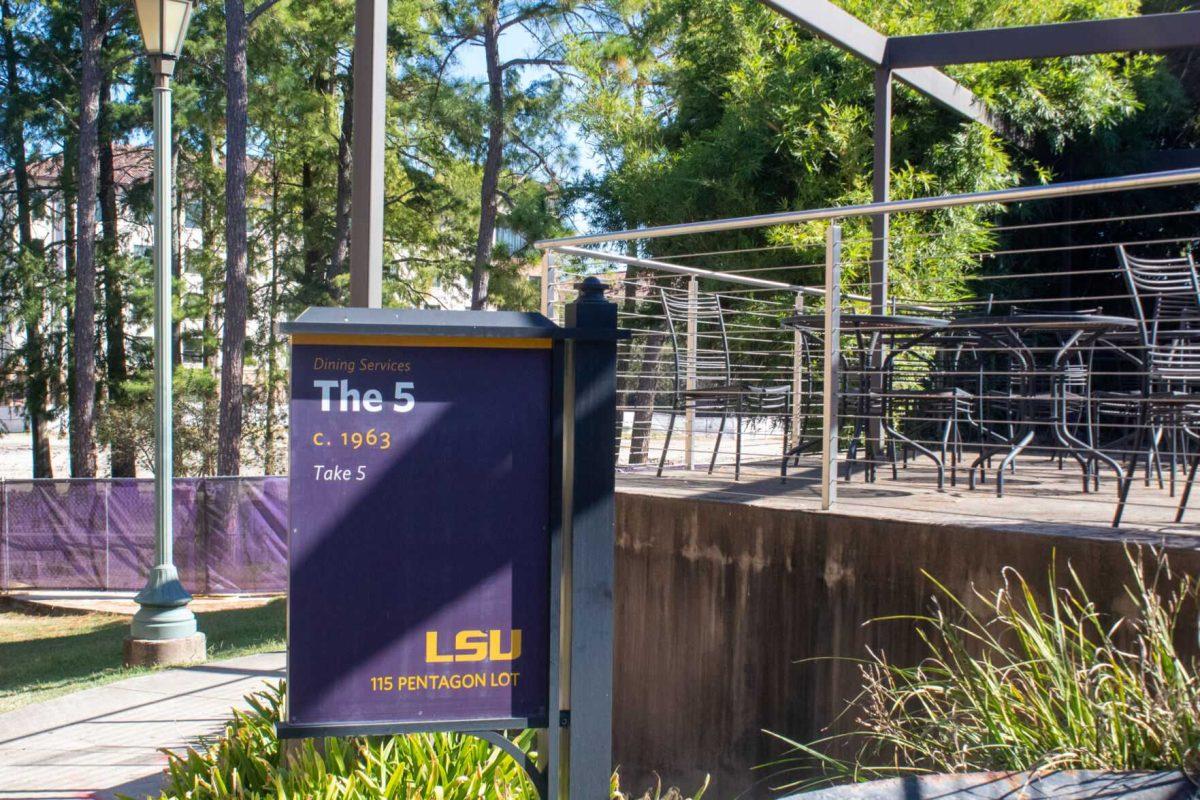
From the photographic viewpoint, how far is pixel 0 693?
948 cm

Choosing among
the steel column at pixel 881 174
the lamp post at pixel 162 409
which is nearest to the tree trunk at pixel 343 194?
the lamp post at pixel 162 409

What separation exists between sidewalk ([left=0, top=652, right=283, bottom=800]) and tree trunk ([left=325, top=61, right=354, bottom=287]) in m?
15.3

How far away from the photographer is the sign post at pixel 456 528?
280 centimetres

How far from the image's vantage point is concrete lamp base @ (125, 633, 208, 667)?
9.63 meters

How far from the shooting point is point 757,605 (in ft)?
16.7

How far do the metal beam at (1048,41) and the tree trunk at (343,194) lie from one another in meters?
17.0

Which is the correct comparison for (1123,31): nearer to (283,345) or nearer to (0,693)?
(0,693)

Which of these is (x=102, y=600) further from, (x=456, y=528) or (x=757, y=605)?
(x=456, y=528)

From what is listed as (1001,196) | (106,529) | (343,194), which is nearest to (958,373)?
(1001,196)

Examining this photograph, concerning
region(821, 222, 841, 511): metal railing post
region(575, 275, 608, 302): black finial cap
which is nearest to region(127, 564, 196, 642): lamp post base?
region(821, 222, 841, 511): metal railing post

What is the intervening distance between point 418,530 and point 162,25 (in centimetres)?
835

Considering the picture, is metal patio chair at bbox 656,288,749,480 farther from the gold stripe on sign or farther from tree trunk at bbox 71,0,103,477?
tree trunk at bbox 71,0,103,477

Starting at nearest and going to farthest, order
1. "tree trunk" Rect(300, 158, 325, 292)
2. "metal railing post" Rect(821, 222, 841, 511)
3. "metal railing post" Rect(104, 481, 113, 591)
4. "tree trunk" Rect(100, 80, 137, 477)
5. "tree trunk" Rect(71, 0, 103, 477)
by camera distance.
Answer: "metal railing post" Rect(821, 222, 841, 511), "metal railing post" Rect(104, 481, 113, 591), "tree trunk" Rect(71, 0, 103, 477), "tree trunk" Rect(300, 158, 325, 292), "tree trunk" Rect(100, 80, 137, 477)

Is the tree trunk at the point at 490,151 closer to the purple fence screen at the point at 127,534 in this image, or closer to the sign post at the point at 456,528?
the purple fence screen at the point at 127,534
